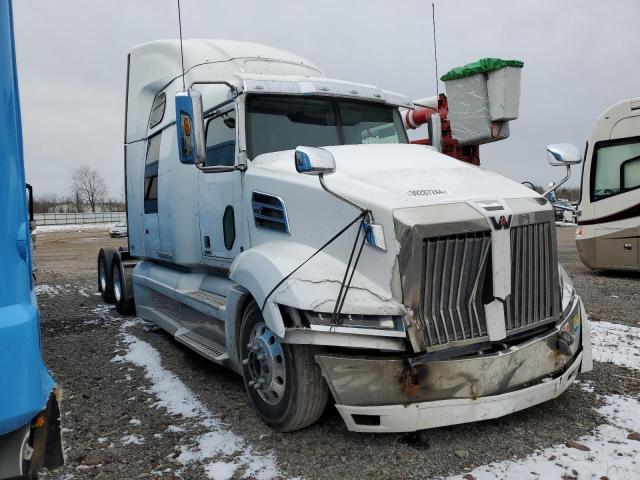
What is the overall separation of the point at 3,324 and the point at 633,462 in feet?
11.4

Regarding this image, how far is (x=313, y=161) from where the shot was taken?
3.57 metres

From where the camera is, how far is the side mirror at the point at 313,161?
3574 mm

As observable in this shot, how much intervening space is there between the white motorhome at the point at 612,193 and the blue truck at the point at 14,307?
10.8 metres

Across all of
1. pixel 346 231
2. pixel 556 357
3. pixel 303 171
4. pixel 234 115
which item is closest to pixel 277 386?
pixel 346 231

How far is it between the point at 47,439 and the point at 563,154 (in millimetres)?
4229

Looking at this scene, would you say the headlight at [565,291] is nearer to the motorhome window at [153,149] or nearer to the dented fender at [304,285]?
the dented fender at [304,285]

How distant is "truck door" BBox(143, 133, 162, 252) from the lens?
6922 mm

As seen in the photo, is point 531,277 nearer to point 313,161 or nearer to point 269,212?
point 313,161

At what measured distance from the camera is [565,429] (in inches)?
145

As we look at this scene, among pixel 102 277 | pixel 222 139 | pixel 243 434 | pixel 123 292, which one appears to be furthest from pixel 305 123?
pixel 102 277

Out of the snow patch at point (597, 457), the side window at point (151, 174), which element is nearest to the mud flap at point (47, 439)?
the snow patch at point (597, 457)

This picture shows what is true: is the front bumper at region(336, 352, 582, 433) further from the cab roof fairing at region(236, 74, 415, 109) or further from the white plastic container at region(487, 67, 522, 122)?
the white plastic container at region(487, 67, 522, 122)

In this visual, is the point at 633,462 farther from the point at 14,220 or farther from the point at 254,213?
the point at 14,220

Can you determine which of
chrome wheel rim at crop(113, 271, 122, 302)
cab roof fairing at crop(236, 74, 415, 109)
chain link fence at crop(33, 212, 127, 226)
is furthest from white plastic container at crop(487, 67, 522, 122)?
chain link fence at crop(33, 212, 127, 226)
